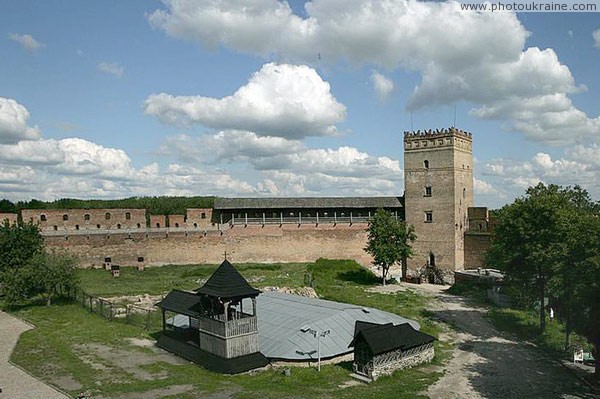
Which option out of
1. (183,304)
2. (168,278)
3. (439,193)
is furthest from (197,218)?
(439,193)

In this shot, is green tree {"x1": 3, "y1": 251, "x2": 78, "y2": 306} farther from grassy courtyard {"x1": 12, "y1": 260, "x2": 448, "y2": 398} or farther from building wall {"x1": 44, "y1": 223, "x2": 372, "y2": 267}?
building wall {"x1": 44, "y1": 223, "x2": 372, "y2": 267}

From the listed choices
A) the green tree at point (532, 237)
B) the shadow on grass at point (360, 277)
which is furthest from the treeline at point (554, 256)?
the shadow on grass at point (360, 277)

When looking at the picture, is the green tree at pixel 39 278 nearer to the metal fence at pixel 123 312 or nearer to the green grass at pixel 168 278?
the metal fence at pixel 123 312

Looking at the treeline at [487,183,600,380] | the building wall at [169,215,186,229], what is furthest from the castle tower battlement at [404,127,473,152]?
the building wall at [169,215,186,229]

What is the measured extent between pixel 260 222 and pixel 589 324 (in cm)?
2352

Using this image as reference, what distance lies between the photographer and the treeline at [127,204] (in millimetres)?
57950

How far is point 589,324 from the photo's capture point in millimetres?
15531

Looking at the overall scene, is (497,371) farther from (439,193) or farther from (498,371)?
(439,193)

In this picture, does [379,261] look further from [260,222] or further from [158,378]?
[158,378]

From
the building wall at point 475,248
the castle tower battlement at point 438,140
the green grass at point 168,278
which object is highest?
the castle tower battlement at point 438,140

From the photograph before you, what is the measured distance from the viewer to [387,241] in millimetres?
31328

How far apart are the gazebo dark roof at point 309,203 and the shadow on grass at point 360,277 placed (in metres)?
5.11

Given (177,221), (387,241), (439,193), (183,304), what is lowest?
(183,304)

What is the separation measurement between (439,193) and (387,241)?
5829 mm
